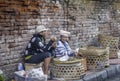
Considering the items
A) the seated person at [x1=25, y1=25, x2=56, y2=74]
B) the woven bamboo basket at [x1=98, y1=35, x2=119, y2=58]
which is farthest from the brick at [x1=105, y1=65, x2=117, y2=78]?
the seated person at [x1=25, y1=25, x2=56, y2=74]

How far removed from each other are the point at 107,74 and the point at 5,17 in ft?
10.9

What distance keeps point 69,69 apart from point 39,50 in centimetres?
82

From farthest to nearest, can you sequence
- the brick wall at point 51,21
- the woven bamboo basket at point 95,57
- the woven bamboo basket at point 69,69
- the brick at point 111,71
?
the brick at point 111,71 < the woven bamboo basket at point 95,57 < the woven bamboo basket at point 69,69 < the brick wall at point 51,21

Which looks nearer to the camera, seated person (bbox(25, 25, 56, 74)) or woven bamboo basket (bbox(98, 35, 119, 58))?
seated person (bbox(25, 25, 56, 74))

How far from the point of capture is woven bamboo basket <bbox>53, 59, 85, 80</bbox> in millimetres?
7555

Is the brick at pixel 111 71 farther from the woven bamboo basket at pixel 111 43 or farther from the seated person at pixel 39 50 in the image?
the seated person at pixel 39 50

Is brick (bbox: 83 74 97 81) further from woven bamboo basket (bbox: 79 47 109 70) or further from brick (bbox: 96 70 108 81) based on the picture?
woven bamboo basket (bbox: 79 47 109 70)

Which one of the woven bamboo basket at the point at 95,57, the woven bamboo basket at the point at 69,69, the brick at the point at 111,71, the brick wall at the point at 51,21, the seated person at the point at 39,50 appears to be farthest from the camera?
the brick at the point at 111,71

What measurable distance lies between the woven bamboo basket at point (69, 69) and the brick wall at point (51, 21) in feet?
3.15

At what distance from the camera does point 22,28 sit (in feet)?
25.5

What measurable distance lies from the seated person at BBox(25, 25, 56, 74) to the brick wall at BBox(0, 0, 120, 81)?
0.86 ft

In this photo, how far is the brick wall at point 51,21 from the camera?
7297 mm

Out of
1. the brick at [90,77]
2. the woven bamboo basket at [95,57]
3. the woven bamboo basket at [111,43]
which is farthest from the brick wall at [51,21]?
the brick at [90,77]

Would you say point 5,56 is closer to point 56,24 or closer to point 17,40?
point 17,40
